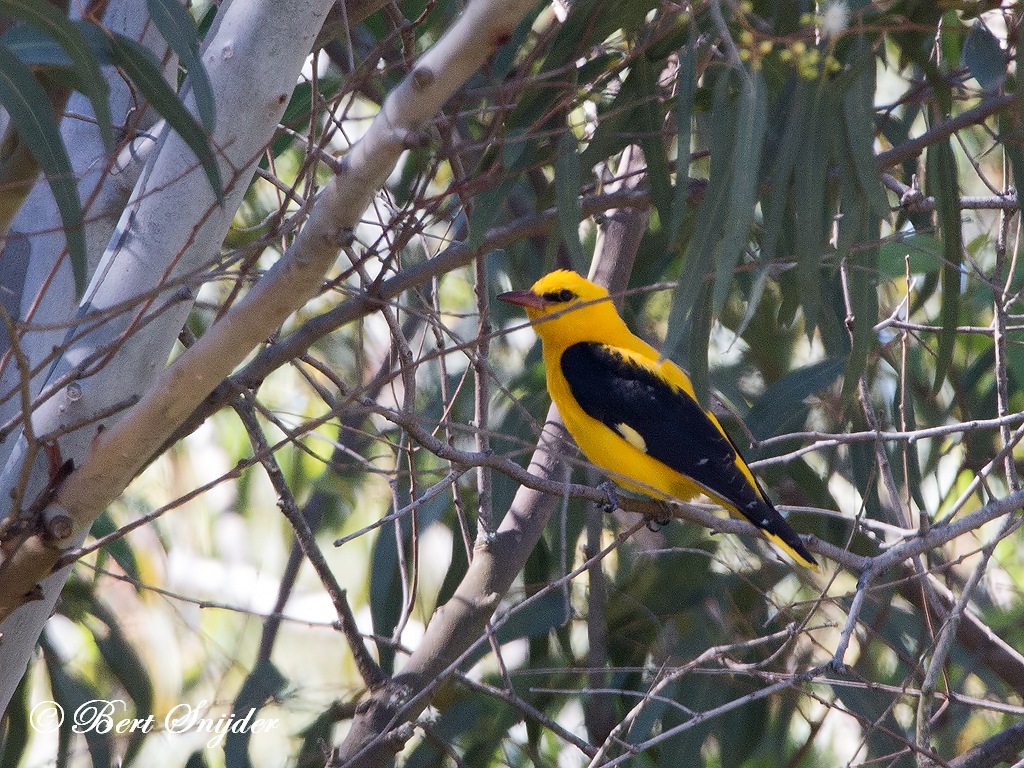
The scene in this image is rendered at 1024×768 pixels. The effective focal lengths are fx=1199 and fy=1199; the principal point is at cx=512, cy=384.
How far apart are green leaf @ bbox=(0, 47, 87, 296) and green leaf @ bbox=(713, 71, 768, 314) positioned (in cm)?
92

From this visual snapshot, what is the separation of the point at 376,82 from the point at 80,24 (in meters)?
2.16

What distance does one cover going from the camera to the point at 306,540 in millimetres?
2764

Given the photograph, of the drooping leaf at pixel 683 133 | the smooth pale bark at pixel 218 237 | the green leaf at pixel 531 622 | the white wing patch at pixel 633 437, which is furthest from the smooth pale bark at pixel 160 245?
the green leaf at pixel 531 622

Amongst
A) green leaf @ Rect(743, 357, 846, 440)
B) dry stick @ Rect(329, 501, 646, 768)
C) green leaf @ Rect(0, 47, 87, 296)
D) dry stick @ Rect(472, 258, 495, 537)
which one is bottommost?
dry stick @ Rect(329, 501, 646, 768)


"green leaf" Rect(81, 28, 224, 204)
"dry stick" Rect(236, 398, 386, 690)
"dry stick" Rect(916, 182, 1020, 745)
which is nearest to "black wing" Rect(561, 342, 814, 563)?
"dry stick" Rect(916, 182, 1020, 745)

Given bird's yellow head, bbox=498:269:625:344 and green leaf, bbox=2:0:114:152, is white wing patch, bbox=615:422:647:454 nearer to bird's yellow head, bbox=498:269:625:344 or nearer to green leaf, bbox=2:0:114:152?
bird's yellow head, bbox=498:269:625:344

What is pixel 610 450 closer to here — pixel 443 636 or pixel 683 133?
pixel 443 636

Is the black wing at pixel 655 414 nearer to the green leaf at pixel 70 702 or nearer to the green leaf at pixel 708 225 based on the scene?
the green leaf at pixel 708 225

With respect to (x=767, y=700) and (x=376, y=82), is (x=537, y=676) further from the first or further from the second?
(x=376, y=82)

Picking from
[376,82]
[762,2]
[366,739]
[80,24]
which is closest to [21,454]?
[80,24]

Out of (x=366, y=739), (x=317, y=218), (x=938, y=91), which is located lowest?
(x=366, y=739)

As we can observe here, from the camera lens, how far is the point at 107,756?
10.9 ft

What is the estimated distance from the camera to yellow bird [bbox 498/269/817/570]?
317 cm

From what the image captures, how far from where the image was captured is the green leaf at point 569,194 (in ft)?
7.15
